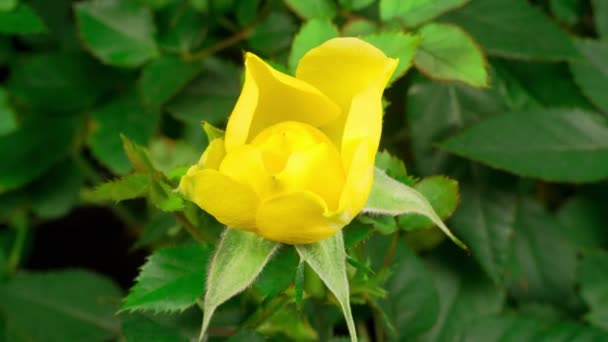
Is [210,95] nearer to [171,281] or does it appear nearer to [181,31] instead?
[181,31]

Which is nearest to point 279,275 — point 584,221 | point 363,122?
point 363,122

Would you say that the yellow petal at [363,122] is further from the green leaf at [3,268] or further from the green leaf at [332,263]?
the green leaf at [3,268]

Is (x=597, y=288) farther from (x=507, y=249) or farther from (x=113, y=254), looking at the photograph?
(x=113, y=254)

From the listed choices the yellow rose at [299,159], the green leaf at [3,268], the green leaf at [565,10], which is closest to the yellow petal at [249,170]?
the yellow rose at [299,159]

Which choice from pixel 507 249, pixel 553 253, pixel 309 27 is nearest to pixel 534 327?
pixel 507 249

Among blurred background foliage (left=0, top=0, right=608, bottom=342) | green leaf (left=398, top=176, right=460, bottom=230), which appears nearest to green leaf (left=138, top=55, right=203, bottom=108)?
blurred background foliage (left=0, top=0, right=608, bottom=342)
